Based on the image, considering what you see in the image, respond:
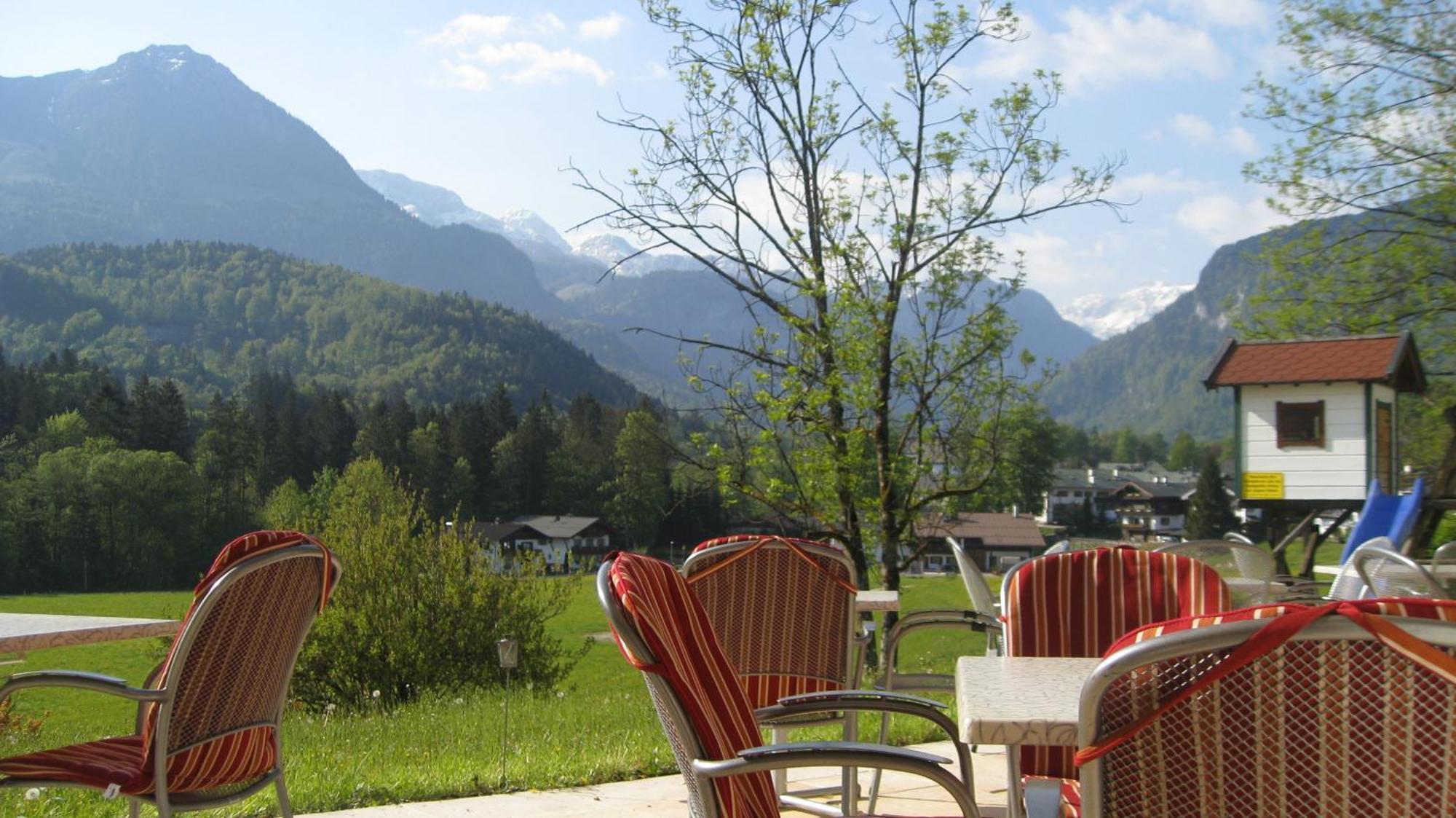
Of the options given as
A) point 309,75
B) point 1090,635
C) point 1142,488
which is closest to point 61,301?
point 1142,488

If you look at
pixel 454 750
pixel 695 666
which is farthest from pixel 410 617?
pixel 695 666

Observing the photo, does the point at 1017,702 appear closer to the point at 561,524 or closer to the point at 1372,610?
the point at 1372,610

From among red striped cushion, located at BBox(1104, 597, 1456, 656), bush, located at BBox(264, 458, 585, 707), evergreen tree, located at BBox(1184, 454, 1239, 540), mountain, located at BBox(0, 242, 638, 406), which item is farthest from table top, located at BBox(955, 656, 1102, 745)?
mountain, located at BBox(0, 242, 638, 406)

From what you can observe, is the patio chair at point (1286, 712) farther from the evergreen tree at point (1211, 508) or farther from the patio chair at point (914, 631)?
the evergreen tree at point (1211, 508)

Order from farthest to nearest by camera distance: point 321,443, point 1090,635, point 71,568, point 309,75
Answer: point 321,443 → point 71,568 → point 309,75 → point 1090,635

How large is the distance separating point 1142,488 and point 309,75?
83950mm

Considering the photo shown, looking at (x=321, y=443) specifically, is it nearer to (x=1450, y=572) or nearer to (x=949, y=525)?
(x=949, y=525)

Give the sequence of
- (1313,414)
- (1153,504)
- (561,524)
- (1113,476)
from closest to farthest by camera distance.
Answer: (1313,414) → (561,524) → (1153,504) → (1113,476)

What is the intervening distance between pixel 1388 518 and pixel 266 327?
14361cm

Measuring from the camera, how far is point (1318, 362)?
11.2 meters

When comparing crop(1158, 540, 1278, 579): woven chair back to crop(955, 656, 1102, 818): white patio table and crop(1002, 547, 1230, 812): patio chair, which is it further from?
crop(955, 656, 1102, 818): white patio table

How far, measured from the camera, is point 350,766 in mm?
4996

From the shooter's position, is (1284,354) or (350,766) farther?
(1284,354)

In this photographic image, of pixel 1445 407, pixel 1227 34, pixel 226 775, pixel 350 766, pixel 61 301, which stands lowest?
pixel 350 766
